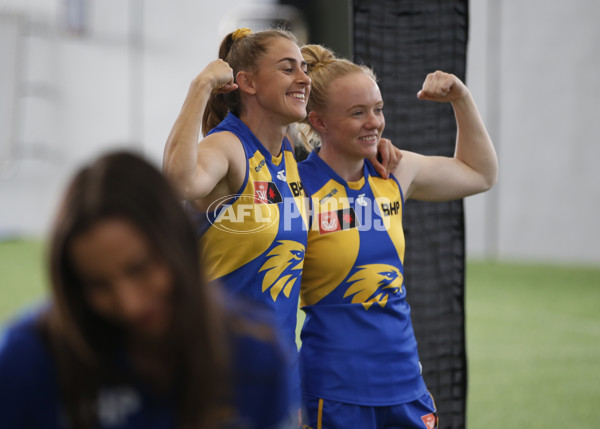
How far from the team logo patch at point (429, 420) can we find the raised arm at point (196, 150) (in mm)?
889

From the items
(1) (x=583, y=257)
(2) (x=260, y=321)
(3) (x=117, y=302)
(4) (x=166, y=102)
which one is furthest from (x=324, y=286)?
A: (4) (x=166, y=102)

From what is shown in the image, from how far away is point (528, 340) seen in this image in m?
5.80

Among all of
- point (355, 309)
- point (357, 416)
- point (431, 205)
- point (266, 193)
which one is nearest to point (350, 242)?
point (355, 309)

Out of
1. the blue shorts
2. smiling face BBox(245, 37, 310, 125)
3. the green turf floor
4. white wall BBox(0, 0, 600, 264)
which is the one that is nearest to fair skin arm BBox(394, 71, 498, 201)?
smiling face BBox(245, 37, 310, 125)

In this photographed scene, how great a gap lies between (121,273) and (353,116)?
1.36 meters

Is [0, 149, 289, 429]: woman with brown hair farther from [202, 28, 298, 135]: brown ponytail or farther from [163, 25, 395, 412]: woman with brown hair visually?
[202, 28, 298, 135]: brown ponytail

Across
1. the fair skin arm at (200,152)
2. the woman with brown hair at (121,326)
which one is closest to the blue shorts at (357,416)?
the fair skin arm at (200,152)

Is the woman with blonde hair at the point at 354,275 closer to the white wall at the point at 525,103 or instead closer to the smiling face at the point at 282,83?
the smiling face at the point at 282,83

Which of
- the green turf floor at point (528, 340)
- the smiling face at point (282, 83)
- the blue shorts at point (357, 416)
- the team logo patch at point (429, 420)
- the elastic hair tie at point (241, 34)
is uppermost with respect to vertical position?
the elastic hair tie at point (241, 34)

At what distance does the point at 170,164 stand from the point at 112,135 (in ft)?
43.9

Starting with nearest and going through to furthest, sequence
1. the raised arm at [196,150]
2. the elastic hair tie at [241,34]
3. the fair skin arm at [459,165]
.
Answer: the raised arm at [196,150], the elastic hair tie at [241,34], the fair skin arm at [459,165]

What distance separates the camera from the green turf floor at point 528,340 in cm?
423

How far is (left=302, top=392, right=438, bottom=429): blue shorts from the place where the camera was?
6.86 ft

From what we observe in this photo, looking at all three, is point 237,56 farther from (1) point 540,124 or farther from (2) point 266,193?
(1) point 540,124
